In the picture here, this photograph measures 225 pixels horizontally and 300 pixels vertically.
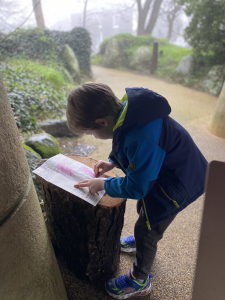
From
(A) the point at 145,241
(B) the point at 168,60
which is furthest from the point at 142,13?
(A) the point at 145,241

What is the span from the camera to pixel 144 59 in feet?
34.3

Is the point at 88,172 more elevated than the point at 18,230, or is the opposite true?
A: the point at 18,230

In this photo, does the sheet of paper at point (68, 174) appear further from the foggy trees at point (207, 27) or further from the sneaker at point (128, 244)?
the foggy trees at point (207, 27)

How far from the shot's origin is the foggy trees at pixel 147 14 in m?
13.2

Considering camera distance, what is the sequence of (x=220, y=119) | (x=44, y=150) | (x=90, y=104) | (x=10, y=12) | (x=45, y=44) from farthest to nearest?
(x=45, y=44) < (x=10, y=12) < (x=220, y=119) < (x=44, y=150) < (x=90, y=104)

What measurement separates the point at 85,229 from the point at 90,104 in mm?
848

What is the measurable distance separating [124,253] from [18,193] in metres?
1.39

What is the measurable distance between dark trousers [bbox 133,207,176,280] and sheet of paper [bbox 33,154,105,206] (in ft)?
1.19

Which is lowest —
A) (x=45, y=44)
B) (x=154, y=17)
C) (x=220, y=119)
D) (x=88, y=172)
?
(x=220, y=119)

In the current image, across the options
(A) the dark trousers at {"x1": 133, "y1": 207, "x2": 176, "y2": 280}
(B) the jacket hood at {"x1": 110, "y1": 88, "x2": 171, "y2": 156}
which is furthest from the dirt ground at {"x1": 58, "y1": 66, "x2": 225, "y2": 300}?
(B) the jacket hood at {"x1": 110, "y1": 88, "x2": 171, "y2": 156}

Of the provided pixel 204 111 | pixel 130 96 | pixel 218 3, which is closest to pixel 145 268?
pixel 130 96

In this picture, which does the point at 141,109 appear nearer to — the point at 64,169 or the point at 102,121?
the point at 102,121

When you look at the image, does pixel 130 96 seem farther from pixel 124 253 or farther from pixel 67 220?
pixel 124 253

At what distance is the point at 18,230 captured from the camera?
930 mm
